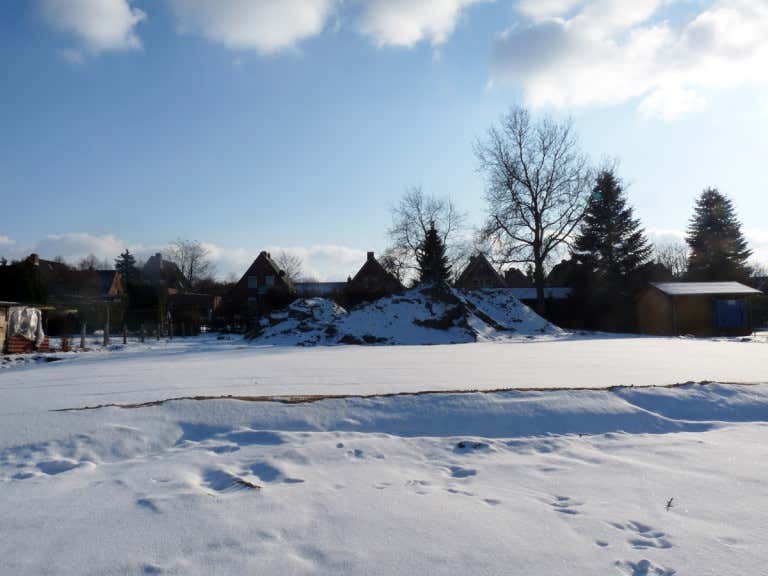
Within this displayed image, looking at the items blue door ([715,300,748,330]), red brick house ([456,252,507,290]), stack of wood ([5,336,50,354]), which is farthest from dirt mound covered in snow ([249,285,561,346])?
red brick house ([456,252,507,290])

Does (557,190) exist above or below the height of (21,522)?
above

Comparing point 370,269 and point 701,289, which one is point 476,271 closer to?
point 370,269

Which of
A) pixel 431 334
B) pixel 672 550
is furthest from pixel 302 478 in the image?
pixel 431 334

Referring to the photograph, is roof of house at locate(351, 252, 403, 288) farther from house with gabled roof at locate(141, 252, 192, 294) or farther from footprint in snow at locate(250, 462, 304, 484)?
footprint in snow at locate(250, 462, 304, 484)

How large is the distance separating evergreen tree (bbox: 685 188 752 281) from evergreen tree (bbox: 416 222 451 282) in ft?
62.5

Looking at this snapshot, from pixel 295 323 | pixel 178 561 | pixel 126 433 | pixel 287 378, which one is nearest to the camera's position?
pixel 178 561

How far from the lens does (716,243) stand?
39.6 metres

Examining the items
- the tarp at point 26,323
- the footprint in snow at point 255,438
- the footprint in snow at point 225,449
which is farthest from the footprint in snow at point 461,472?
the tarp at point 26,323

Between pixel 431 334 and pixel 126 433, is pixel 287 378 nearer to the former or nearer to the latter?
Answer: pixel 126 433

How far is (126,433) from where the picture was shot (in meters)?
4.10

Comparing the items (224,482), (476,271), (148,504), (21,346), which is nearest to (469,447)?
(224,482)

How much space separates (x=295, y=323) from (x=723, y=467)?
17731 millimetres

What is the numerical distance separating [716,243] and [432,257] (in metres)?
21.7

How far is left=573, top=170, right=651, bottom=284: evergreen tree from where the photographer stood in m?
33.8
